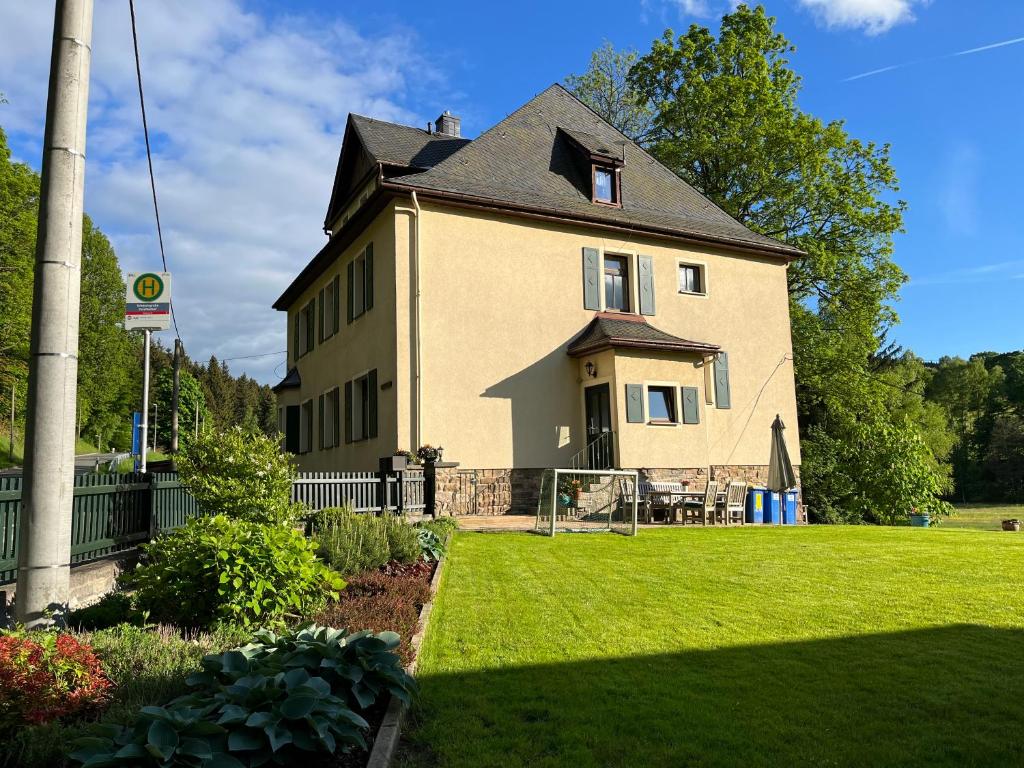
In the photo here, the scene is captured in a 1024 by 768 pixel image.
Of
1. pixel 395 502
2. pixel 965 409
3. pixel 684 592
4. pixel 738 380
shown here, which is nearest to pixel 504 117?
pixel 738 380

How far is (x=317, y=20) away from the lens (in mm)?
8820

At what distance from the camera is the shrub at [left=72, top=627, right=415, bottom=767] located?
292 cm

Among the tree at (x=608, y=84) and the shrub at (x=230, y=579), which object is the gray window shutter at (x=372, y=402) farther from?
the tree at (x=608, y=84)

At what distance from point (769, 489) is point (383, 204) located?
11206 mm

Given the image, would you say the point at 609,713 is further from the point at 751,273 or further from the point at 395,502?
the point at 751,273

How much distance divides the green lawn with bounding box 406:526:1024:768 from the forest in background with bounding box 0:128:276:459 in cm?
576

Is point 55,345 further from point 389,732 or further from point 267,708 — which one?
point 389,732

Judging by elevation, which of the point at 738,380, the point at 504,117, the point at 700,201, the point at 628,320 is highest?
the point at 504,117

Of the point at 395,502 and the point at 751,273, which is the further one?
the point at 751,273

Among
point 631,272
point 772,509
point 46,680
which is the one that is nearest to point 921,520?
point 772,509

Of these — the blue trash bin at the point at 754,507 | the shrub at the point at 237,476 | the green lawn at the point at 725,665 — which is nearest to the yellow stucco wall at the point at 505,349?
the blue trash bin at the point at 754,507

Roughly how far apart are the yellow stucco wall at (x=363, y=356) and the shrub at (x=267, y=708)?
41.5 ft

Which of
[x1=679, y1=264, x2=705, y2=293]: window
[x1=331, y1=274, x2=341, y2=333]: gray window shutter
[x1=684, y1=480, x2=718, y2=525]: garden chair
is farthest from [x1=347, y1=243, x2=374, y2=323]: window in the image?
[x1=684, y1=480, x2=718, y2=525]: garden chair

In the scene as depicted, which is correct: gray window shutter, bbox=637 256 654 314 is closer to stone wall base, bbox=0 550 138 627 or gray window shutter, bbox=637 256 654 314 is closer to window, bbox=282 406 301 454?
window, bbox=282 406 301 454
